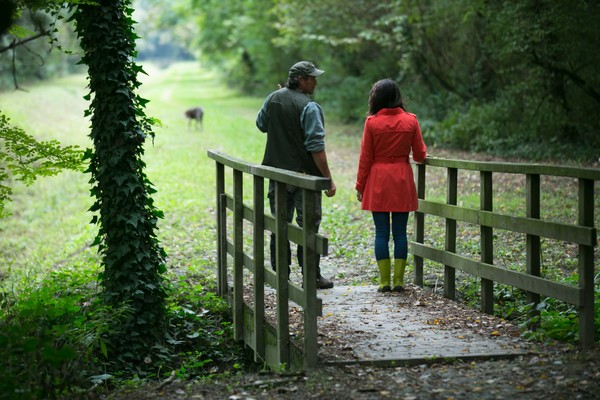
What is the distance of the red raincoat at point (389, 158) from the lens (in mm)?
7348

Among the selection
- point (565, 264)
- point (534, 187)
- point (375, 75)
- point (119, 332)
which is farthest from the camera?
point (375, 75)

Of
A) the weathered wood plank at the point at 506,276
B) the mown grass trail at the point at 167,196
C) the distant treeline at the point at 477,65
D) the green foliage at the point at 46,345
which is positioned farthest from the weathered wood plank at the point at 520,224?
the distant treeline at the point at 477,65

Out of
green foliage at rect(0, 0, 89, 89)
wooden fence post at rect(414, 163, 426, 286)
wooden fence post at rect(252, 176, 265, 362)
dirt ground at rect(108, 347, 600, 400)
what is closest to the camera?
dirt ground at rect(108, 347, 600, 400)

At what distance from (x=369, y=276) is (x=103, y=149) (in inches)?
131

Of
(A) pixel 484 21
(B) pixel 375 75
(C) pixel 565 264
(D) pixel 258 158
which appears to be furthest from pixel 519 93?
(C) pixel 565 264

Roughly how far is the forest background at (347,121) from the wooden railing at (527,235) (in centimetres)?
54

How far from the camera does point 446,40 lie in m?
25.0

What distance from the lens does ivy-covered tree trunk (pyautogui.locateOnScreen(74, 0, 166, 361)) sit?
736 cm

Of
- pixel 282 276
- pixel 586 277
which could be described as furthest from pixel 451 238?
pixel 282 276

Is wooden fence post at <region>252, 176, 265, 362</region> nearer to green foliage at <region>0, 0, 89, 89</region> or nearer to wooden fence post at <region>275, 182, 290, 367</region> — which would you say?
wooden fence post at <region>275, 182, 290, 367</region>

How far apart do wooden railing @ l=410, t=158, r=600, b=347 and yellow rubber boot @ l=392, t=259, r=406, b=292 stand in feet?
1.31

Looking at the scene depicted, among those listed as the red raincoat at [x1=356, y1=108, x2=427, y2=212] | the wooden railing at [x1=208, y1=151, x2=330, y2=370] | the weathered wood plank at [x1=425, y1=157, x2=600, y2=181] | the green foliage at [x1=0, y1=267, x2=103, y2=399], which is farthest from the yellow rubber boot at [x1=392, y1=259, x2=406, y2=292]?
the green foliage at [x1=0, y1=267, x2=103, y2=399]

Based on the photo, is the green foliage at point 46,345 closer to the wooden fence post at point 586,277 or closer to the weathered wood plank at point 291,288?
the weathered wood plank at point 291,288

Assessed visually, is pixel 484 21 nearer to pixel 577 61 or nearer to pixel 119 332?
pixel 577 61
